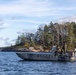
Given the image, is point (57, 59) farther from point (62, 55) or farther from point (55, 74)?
point (55, 74)

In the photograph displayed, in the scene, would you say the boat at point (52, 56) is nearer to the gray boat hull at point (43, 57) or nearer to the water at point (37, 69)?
the gray boat hull at point (43, 57)

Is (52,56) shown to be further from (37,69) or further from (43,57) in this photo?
(37,69)

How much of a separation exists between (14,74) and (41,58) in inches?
1911

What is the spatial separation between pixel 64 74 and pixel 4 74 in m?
9.58

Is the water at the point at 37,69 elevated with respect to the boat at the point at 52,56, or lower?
lower

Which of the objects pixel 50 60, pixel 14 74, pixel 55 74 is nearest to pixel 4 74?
pixel 14 74

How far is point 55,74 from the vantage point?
57.5 metres

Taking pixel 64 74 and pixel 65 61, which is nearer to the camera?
pixel 64 74

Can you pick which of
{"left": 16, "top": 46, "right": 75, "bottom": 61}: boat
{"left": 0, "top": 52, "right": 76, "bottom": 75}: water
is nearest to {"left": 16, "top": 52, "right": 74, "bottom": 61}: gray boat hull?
{"left": 16, "top": 46, "right": 75, "bottom": 61}: boat

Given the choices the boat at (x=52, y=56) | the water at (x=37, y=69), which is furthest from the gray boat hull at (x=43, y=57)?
the water at (x=37, y=69)

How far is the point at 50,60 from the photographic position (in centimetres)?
10431

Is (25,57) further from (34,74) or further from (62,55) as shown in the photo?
(34,74)

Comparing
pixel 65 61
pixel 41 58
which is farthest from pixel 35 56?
pixel 65 61

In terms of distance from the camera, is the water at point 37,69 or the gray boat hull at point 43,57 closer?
the water at point 37,69
